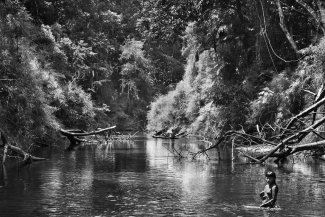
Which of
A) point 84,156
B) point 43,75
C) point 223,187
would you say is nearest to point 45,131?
point 84,156

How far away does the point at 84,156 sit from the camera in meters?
34.7

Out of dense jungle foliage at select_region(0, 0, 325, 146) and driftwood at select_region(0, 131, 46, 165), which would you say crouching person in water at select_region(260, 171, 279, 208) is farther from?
driftwood at select_region(0, 131, 46, 165)

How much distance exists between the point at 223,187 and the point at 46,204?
668 centimetres

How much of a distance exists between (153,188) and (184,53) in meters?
42.8

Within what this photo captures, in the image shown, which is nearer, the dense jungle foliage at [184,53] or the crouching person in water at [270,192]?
the crouching person in water at [270,192]

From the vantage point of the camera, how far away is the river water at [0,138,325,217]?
16.8m

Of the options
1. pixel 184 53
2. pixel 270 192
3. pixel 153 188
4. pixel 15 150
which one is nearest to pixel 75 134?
pixel 15 150

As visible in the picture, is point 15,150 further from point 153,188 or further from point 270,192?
point 270,192

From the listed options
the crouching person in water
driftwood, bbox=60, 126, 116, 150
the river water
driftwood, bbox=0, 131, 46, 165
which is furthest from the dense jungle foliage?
the crouching person in water

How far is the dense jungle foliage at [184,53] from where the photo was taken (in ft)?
109

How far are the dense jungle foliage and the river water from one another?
4647mm

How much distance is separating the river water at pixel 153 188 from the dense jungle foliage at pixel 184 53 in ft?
15.2

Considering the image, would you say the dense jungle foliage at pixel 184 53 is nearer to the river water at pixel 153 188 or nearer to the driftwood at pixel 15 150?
the driftwood at pixel 15 150

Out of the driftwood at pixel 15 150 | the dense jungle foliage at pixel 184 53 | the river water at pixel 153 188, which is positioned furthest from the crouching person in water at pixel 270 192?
the driftwood at pixel 15 150
